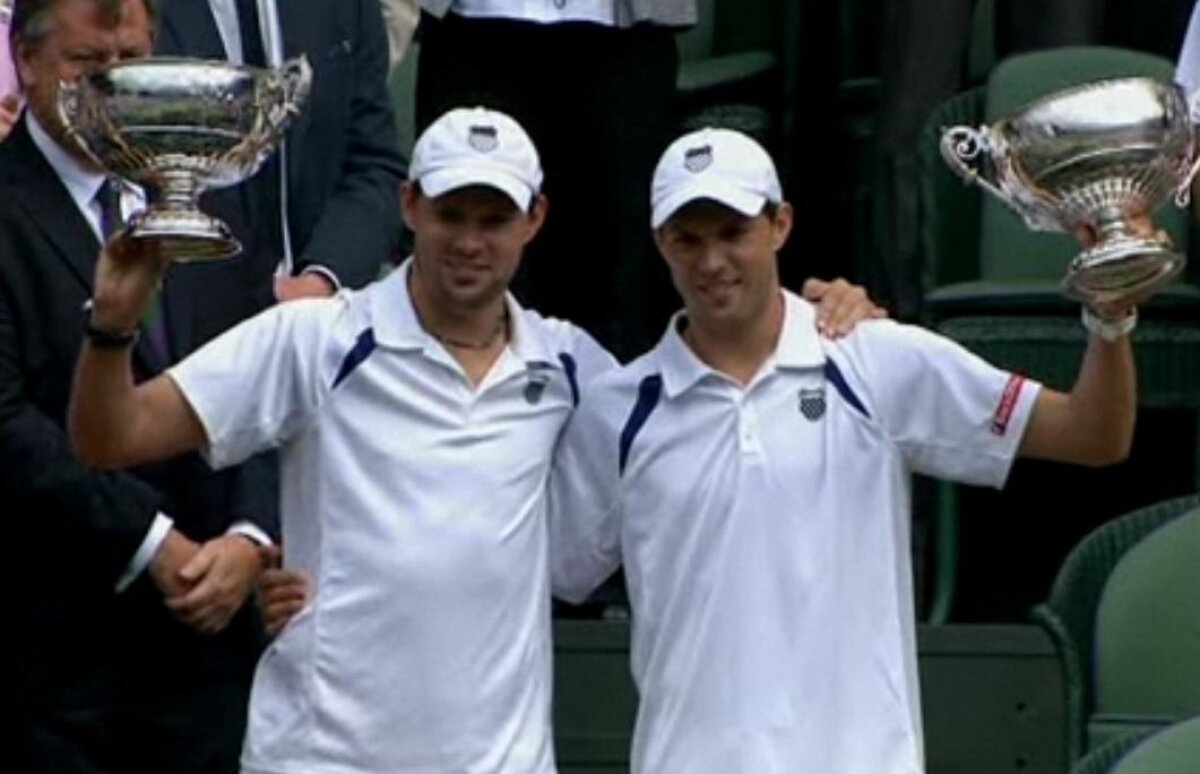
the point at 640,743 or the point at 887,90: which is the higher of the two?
the point at 887,90

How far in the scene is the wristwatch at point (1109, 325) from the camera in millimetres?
7605

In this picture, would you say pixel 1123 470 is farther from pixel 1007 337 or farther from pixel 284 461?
pixel 284 461

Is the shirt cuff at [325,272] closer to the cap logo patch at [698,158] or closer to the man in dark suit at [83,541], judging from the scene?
the man in dark suit at [83,541]

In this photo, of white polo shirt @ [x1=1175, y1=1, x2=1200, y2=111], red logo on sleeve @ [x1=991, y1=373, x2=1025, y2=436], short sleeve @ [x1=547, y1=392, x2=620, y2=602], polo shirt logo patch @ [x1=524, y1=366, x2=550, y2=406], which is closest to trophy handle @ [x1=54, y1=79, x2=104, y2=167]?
polo shirt logo patch @ [x1=524, y1=366, x2=550, y2=406]

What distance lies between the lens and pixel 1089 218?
7.63m

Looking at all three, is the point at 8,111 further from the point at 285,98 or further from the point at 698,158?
the point at 698,158

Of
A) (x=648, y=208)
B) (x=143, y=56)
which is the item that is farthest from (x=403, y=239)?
(x=143, y=56)

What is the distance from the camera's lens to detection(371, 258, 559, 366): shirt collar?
25.9 feet

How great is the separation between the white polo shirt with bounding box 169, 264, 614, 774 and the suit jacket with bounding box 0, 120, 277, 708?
290mm

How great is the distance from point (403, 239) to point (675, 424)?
2560 millimetres

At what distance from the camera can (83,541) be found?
26.5 ft

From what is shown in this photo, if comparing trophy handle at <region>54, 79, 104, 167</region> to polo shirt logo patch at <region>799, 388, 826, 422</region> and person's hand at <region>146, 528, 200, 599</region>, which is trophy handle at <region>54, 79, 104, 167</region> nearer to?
person's hand at <region>146, 528, 200, 599</region>

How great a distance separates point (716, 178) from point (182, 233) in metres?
0.90

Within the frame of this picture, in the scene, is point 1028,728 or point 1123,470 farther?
point 1123,470
